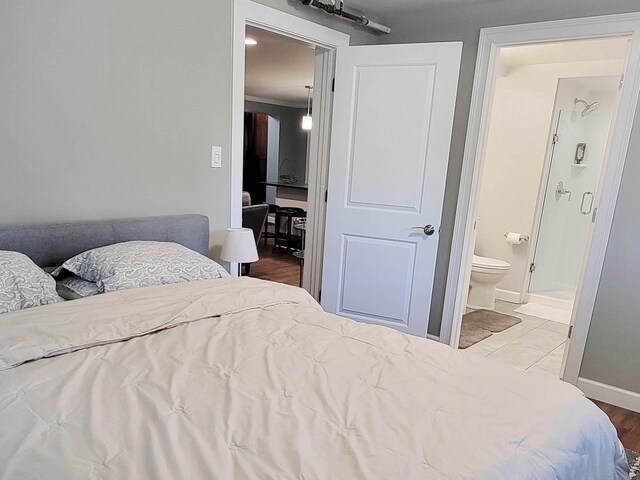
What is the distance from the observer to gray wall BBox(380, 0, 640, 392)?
2.44m

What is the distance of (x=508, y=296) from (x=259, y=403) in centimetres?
405

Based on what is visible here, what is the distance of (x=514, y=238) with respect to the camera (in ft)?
14.4

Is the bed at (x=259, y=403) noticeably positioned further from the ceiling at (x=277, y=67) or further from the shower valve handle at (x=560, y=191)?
the shower valve handle at (x=560, y=191)

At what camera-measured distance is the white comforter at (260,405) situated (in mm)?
895

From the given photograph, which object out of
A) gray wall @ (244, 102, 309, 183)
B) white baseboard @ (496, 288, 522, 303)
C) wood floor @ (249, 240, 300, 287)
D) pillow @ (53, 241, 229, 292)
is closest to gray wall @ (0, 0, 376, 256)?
pillow @ (53, 241, 229, 292)

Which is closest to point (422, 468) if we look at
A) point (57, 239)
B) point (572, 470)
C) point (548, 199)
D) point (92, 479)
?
point (572, 470)

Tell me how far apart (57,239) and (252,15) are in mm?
1584

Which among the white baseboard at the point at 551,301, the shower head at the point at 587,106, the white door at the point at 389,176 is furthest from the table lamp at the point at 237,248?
the shower head at the point at 587,106

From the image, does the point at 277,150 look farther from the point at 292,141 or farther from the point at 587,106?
the point at 587,106

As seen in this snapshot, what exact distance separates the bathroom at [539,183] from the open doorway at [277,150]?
192 centimetres

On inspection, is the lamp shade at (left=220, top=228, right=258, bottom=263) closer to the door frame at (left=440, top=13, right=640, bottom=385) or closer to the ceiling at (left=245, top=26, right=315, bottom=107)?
the ceiling at (left=245, top=26, right=315, bottom=107)

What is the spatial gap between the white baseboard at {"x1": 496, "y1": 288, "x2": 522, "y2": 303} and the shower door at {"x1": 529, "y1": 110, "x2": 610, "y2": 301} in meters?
0.18

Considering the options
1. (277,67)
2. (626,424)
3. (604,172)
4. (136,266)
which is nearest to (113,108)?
(136,266)

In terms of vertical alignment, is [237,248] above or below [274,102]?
below
